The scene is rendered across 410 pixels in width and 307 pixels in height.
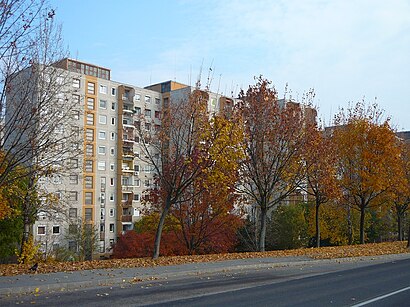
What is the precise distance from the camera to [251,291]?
13.0m

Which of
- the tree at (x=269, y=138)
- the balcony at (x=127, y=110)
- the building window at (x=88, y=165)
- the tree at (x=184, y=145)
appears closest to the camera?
the tree at (x=184, y=145)

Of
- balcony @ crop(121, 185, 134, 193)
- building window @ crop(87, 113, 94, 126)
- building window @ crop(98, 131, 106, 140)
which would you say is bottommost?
balcony @ crop(121, 185, 134, 193)

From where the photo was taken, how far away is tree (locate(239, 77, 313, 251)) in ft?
88.4

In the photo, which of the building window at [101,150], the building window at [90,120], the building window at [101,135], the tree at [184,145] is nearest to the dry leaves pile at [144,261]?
the tree at [184,145]

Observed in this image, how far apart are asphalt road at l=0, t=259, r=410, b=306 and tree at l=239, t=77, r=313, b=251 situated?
988 centimetres

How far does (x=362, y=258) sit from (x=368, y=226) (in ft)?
97.5

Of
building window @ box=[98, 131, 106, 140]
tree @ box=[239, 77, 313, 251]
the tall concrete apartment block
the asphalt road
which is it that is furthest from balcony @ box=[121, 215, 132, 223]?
the asphalt road

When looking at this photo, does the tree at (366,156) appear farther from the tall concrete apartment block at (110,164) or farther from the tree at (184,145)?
the tall concrete apartment block at (110,164)

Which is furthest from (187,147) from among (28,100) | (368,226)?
(368,226)

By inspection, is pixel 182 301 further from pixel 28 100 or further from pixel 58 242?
pixel 58 242

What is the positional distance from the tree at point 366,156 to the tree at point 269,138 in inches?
248

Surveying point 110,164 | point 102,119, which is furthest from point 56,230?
point 102,119

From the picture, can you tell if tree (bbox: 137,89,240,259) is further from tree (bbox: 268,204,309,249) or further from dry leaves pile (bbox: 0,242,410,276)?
tree (bbox: 268,204,309,249)

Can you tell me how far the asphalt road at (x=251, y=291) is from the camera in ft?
36.3
